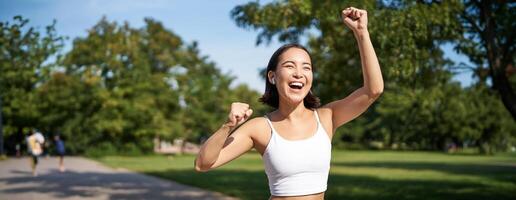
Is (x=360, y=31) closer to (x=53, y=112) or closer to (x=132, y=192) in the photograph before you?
(x=132, y=192)

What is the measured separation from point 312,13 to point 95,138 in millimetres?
36877

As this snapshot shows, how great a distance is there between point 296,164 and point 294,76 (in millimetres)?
402

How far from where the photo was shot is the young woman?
7.88ft

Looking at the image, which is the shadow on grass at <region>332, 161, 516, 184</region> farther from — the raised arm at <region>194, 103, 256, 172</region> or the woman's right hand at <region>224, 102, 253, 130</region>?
the woman's right hand at <region>224, 102, 253, 130</region>

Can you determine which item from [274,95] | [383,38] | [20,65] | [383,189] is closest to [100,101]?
[20,65]

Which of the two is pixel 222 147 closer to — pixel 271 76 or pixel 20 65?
pixel 271 76

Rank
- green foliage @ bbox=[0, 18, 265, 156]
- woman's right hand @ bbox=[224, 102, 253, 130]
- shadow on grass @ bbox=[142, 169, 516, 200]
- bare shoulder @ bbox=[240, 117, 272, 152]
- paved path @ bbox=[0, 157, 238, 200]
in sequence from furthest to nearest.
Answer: green foliage @ bbox=[0, 18, 265, 156]
paved path @ bbox=[0, 157, 238, 200]
shadow on grass @ bbox=[142, 169, 516, 200]
bare shoulder @ bbox=[240, 117, 272, 152]
woman's right hand @ bbox=[224, 102, 253, 130]

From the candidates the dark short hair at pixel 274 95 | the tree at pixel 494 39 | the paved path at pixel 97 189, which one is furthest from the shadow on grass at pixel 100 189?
the dark short hair at pixel 274 95

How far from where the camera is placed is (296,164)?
94.0 inches

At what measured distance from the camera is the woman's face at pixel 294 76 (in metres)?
2.50

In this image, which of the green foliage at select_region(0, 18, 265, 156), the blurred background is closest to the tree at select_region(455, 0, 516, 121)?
the blurred background

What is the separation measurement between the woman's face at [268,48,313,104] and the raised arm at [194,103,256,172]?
217 millimetres

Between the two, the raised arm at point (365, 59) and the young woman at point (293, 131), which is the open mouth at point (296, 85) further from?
the raised arm at point (365, 59)

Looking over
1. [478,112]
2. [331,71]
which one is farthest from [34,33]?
[478,112]
